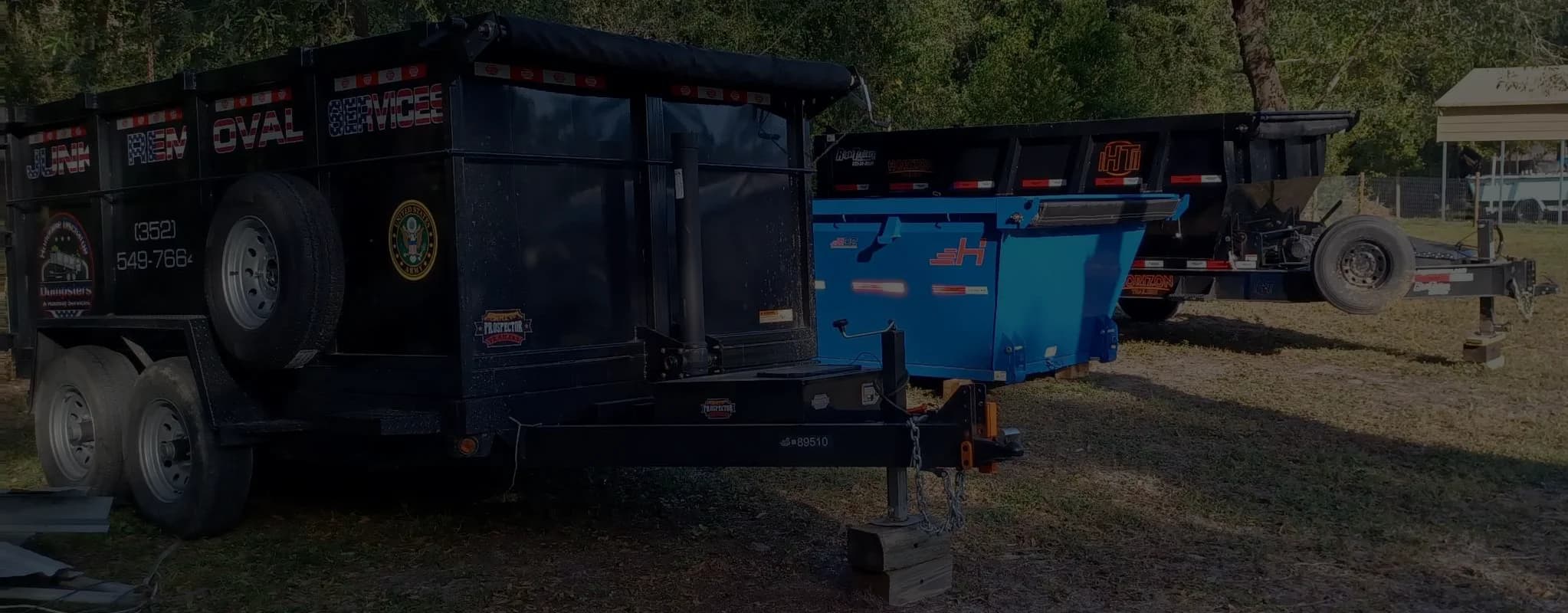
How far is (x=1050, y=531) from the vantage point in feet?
21.8

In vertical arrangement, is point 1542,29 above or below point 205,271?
above

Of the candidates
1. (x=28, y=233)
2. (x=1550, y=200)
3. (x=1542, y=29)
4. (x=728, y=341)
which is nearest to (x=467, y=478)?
(x=728, y=341)

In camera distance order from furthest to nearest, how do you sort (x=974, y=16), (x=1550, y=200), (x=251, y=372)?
(x=1550, y=200) < (x=974, y=16) < (x=251, y=372)

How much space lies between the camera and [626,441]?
18.5 ft

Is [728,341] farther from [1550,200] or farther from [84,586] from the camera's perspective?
[1550,200]

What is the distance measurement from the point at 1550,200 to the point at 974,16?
2089 centimetres

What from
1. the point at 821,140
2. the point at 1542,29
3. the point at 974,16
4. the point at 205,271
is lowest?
the point at 205,271

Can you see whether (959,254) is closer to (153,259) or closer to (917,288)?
(917,288)

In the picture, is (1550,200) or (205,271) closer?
(205,271)

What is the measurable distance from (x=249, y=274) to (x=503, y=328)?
1386mm

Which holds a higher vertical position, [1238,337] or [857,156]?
[857,156]

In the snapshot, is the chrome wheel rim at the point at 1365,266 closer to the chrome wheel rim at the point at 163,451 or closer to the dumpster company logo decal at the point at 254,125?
the dumpster company logo decal at the point at 254,125

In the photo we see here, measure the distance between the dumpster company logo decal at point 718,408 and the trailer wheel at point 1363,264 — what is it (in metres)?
8.57

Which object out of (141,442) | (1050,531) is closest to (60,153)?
(141,442)
